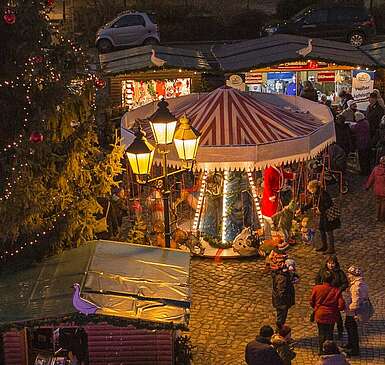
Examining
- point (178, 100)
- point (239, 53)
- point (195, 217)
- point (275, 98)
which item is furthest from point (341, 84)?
point (195, 217)

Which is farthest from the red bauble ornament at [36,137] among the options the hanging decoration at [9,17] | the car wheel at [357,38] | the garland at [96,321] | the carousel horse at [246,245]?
the car wheel at [357,38]

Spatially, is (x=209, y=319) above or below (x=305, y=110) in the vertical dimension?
below

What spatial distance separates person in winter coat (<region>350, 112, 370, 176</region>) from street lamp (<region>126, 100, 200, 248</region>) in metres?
7.79

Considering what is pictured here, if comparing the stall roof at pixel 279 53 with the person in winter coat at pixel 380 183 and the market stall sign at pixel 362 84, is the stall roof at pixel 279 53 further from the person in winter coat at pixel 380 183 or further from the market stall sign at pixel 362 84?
the person in winter coat at pixel 380 183

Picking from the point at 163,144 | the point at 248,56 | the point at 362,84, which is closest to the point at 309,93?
the point at 362,84

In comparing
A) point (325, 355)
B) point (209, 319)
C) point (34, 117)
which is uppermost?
point (34, 117)

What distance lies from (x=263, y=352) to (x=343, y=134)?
406 inches

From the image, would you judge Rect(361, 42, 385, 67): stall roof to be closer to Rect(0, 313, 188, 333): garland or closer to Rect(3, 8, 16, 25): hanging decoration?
Rect(3, 8, 16, 25): hanging decoration

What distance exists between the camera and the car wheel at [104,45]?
1286 inches

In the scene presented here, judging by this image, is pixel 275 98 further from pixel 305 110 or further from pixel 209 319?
pixel 209 319

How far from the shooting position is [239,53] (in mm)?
23734

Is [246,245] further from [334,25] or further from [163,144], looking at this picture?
[334,25]

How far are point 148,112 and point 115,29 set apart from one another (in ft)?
52.7

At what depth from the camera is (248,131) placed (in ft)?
47.6
